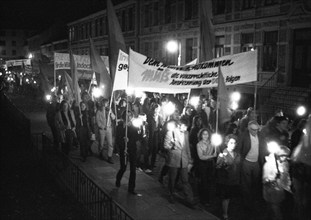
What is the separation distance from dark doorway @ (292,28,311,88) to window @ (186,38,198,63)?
9334 millimetres

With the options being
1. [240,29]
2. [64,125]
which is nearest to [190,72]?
[64,125]

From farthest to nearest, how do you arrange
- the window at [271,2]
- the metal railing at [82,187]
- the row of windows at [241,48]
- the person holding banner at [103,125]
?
1. the row of windows at [241,48]
2. the window at [271,2]
3. the person holding banner at [103,125]
4. the metal railing at [82,187]

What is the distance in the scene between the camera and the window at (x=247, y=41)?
22297 millimetres

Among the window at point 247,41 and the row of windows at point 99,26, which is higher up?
the row of windows at point 99,26

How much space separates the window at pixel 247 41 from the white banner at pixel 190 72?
45.0 ft

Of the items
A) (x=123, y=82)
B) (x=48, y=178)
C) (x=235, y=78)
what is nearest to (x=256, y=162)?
(x=235, y=78)

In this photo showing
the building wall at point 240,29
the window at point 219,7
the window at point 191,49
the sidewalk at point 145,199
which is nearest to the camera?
the sidewalk at point 145,199

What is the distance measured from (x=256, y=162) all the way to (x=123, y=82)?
379 centimetres

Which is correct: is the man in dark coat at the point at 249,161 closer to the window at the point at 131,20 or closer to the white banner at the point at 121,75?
the white banner at the point at 121,75

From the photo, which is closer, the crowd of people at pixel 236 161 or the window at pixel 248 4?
the crowd of people at pixel 236 161

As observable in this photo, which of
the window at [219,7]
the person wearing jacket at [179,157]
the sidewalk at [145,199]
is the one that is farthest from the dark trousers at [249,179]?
the window at [219,7]

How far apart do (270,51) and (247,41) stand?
6.73ft

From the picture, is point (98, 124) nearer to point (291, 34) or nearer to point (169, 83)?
point (169, 83)

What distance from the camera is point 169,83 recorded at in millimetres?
9570
